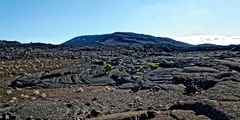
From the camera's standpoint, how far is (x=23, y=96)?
41625 mm

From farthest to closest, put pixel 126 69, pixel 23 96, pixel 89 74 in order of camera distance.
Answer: pixel 126 69 < pixel 89 74 < pixel 23 96

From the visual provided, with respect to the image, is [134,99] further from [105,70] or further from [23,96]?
[105,70]

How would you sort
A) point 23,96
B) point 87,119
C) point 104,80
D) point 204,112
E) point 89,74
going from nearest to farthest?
point 204,112 → point 87,119 → point 23,96 → point 104,80 → point 89,74

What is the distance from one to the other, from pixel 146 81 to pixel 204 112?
1060 inches

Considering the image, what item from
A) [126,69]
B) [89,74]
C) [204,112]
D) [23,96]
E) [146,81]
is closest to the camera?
[204,112]

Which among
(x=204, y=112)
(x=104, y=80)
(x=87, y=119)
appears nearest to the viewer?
(x=204, y=112)

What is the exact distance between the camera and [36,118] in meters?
27.6

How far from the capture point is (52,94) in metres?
43.3

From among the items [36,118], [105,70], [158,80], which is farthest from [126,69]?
[36,118]

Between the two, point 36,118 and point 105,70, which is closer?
point 36,118

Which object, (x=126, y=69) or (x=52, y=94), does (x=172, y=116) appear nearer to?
(x=52, y=94)

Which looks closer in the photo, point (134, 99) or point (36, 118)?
point (36, 118)

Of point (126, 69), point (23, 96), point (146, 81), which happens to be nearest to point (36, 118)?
point (23, 96)

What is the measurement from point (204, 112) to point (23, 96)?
2434 centimetres
